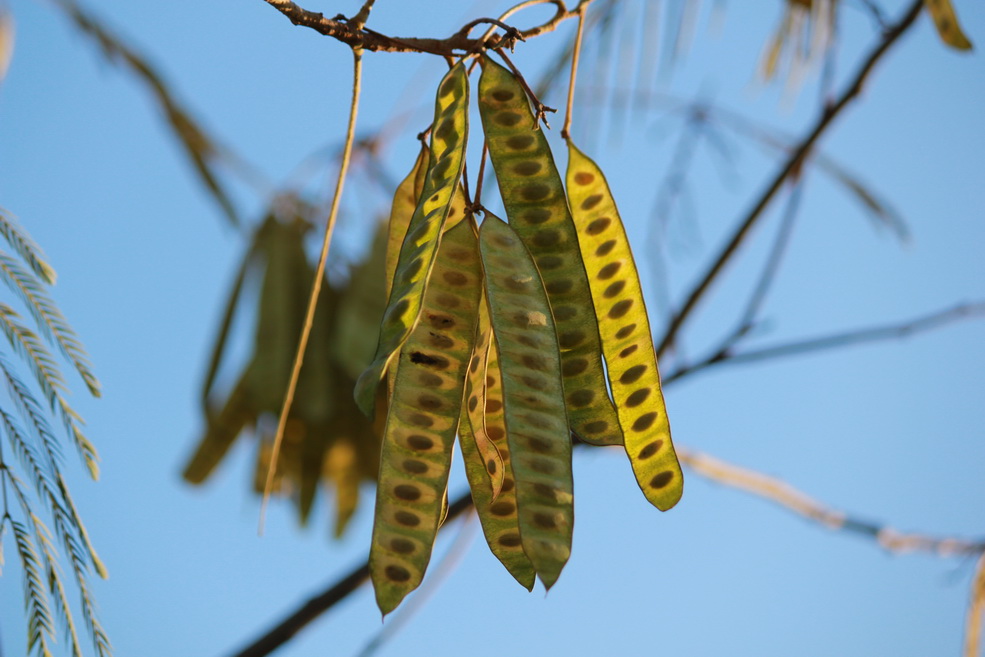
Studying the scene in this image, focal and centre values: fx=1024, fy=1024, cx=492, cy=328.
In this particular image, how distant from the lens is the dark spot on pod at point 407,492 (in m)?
0.77

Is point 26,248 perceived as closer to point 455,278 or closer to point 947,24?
point 455,278

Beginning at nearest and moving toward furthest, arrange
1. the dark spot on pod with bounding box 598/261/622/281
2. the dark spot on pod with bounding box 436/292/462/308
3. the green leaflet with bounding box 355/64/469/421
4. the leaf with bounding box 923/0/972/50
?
the green leaflet with bounding box 355/64/469/421 < the dark spot on pod with bounding box 436/292/462/308 < the dark spot on pod with bounding box 598/261/622/281 < the leaf with bounding box 923/0/972/50

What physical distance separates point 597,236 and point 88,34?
1.17 m

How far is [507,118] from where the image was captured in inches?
33.9

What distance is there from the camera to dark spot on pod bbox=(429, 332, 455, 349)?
2.55 ft

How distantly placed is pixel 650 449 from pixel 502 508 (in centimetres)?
14

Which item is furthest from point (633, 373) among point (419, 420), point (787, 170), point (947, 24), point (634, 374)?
point (787, 170)

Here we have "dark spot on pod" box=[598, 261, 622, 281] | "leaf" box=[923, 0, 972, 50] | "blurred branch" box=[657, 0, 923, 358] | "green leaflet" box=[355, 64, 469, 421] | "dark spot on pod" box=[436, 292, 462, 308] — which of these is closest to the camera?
"green leaflet" box=[355, 64, 469, 421]

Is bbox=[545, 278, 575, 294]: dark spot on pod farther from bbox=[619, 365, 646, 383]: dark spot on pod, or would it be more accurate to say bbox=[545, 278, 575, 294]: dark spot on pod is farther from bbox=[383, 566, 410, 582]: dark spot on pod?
bbox=[383, 566, 410, 582]: dark spot on pod

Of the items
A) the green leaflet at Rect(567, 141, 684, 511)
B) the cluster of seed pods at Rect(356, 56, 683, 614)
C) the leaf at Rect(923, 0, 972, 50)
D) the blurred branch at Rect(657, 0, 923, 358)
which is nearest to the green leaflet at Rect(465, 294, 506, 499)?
the cluster of seed pods at Rect(356, 56, 683, 614)

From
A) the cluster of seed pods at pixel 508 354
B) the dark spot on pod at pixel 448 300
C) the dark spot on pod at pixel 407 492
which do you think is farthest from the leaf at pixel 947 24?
the dark spot on pod at pixel 407 492

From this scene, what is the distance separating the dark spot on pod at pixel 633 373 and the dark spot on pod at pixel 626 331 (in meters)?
0.03

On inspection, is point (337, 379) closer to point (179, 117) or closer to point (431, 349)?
point (179, 117)

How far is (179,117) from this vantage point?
76.2 inches
